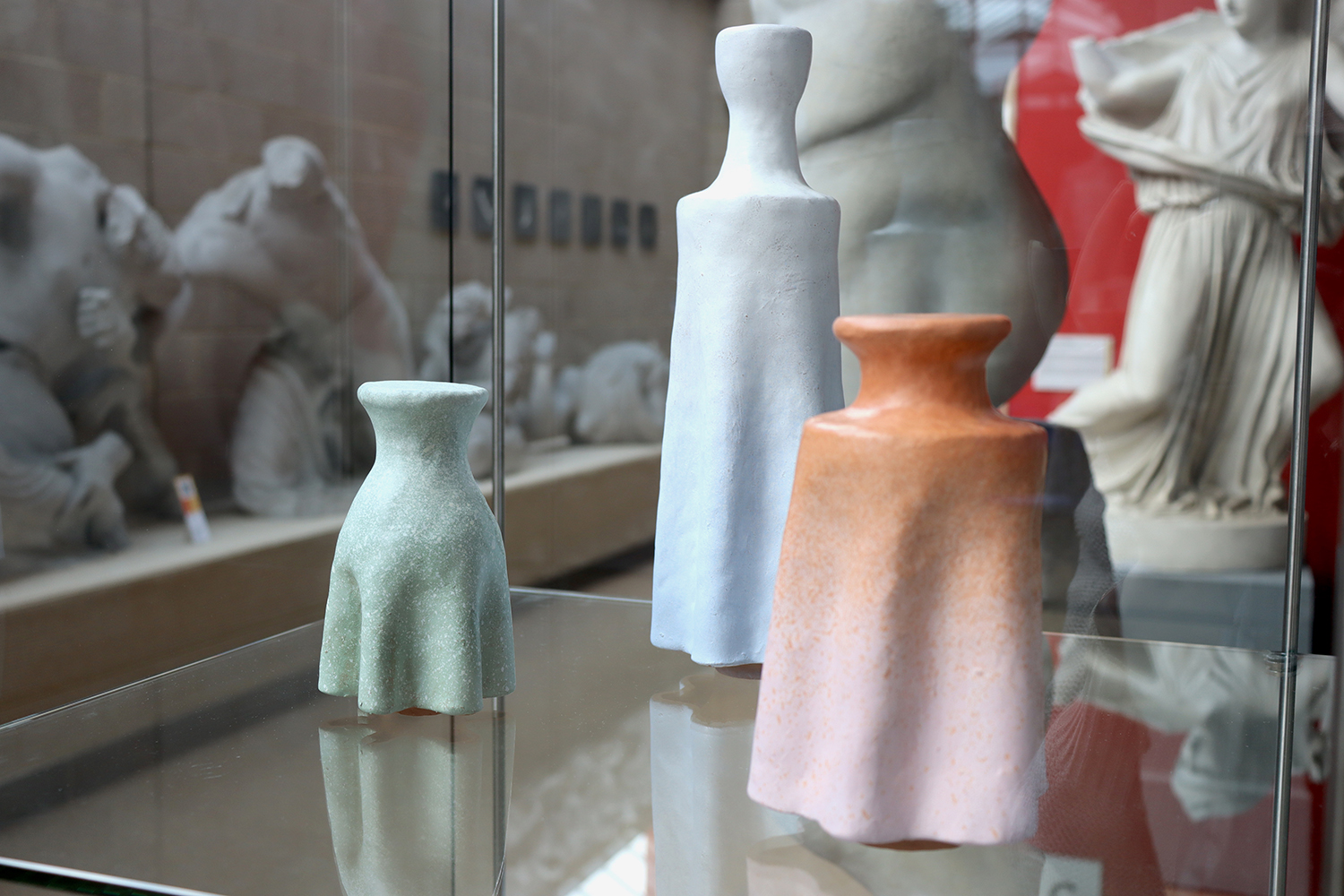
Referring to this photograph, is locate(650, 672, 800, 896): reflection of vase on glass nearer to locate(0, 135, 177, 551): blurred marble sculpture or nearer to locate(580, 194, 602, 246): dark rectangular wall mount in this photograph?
locate(0, 135, 177, 551): blurred marble sculpture

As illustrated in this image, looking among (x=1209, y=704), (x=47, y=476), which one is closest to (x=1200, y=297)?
(x=1209, y=704)

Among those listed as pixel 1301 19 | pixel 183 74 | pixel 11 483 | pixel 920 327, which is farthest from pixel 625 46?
pixel 920 327

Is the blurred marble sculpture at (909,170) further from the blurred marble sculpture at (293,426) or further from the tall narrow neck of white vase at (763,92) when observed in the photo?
the blurred marble sculpture at (293,426)

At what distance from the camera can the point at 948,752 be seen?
0.39 metres

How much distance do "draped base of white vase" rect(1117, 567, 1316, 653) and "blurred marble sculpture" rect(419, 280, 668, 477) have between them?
0.71 metres

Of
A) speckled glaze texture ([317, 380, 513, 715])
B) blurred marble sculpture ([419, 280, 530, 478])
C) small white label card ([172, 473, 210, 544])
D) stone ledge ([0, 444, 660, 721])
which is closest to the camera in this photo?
speckled glaze texture ([317, 380, 513, 715])

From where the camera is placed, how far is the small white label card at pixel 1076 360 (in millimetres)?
929

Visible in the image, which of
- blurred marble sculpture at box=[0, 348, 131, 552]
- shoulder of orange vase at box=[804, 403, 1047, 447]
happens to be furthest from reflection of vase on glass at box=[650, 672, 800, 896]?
blurred marble sculpture at box=[0, 348, 131, 552]

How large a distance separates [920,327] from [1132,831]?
8.4 inches

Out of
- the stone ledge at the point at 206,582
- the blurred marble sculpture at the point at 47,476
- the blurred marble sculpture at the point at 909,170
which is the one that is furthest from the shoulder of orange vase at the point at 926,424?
the blurred marble sculpture at the point at 47,476

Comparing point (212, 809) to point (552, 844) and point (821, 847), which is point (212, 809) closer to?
point (552, 844)

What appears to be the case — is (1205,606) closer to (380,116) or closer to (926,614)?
(926,614)

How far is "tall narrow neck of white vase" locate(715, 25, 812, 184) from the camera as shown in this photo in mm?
541

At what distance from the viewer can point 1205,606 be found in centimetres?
99
